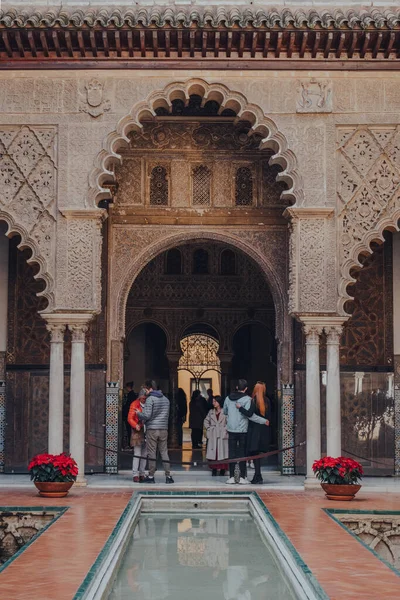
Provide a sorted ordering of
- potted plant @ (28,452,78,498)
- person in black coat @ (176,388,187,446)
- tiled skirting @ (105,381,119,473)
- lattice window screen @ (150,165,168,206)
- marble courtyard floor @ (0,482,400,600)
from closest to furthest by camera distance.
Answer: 1. marble courtyard floor @ (0,482,400,600)
2. potted plant @ (28,452,78,498)
3. tiled skirting @ (105,381,119,473)
4. lattice window screen @ (150,165,168,206)
5. person in black coat @ (176,388,187,446)

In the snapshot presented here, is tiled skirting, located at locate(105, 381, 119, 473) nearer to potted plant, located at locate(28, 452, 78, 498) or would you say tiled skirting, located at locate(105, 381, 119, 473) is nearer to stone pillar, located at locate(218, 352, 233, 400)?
potted plant, located at locate(28, 452, 78, 498)

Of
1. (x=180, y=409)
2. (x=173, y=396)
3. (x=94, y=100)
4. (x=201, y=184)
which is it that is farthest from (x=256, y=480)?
(x=180, y=409)

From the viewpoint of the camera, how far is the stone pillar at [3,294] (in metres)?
12.6

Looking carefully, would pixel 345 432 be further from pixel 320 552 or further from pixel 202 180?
pixel 320 552

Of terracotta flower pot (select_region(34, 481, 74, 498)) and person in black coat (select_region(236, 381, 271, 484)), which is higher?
person in black coat (select_region(236, 381, 271, 484))

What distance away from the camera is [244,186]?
42.5ft

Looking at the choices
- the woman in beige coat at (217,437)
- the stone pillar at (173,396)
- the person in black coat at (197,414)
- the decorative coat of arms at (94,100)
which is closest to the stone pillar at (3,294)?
the decorative coat of arms at (94,100)

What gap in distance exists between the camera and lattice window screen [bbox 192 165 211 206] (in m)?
12.8

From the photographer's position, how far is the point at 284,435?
1231cm

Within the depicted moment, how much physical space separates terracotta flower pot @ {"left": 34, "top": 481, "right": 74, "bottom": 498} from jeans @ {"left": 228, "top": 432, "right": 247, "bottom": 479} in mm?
2247

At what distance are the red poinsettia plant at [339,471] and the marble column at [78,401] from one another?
2779mm

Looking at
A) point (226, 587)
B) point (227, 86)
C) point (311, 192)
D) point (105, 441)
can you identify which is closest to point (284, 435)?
point (105, 441)

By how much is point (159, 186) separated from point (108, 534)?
647 centimetres

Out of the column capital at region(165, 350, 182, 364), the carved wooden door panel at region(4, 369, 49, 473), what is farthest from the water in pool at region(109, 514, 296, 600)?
the column capital at region(165, 350, 182, 364)
